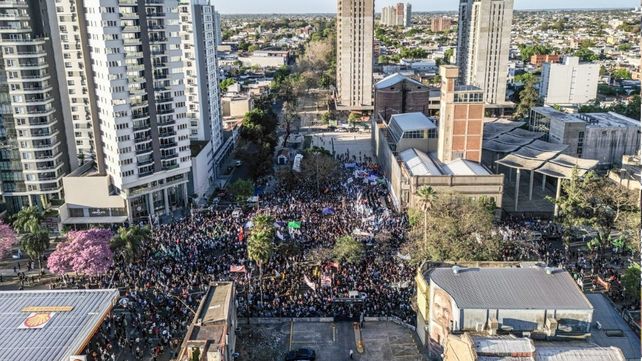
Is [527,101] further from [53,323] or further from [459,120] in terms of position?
[53,323]

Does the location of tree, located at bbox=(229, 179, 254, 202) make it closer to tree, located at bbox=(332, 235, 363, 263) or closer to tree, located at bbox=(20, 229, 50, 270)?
tree, located at bbox=(332, 235, 363, 263)

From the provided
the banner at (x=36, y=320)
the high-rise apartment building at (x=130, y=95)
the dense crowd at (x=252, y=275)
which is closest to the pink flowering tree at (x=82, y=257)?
the dense crowd at (x=252, y=275)

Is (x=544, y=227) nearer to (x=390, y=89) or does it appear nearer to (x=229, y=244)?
(x=229, y=244)

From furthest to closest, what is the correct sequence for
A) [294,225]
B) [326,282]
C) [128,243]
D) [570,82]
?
[570,82]
[294,225]
[128,243]
[326,282]

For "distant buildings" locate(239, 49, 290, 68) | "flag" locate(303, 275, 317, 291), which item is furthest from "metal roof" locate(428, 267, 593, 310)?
"distant buildings" locate(239, 49, 290, 68)

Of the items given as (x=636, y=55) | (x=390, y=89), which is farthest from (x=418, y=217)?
(x=636, y=55)

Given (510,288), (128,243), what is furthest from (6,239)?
(510,288)
